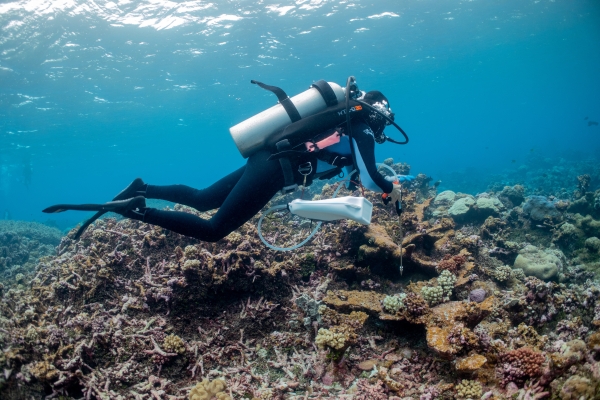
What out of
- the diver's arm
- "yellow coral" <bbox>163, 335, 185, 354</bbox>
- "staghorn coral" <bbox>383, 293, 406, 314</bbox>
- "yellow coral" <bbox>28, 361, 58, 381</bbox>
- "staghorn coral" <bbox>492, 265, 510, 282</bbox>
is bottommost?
"staghorn coral" <bbox>492, 265, 510, 282</bbox>

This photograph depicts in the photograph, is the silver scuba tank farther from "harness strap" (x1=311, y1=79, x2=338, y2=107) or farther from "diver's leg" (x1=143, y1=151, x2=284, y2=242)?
"diver's leg" (x1=143, y1=151, x2=284, y2=242)

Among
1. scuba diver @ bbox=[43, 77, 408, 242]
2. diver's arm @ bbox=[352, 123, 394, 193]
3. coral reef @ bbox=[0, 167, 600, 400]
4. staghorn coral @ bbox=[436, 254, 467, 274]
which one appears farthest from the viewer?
staghorn coral @ bbox=[436, 254, 467, 274]

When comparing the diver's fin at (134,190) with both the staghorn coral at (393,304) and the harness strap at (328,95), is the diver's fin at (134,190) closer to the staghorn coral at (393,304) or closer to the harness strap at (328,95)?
the harness strap at (328,95)

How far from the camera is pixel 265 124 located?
493 centimetres

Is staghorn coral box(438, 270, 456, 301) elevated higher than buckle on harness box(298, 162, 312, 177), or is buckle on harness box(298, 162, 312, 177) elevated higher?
buckle on harness box(298, 162, 312, 177)

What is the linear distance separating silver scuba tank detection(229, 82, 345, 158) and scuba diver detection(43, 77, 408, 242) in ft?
0.05

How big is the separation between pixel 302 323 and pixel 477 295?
10.4 feet

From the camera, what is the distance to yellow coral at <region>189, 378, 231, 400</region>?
338cm

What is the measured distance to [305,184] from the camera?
5012mm

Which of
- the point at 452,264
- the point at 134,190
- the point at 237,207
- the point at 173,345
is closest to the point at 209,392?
the point at 173,345

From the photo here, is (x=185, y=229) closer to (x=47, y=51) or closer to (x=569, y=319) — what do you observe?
(x=569, y=319)

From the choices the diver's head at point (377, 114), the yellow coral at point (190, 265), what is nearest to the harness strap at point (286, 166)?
the diver's head at point (377, 114)

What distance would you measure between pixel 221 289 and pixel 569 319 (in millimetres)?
5706

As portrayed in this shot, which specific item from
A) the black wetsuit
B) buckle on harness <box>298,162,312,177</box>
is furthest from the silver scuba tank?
→ buckle on harness <box>298,162,312,177</box>
